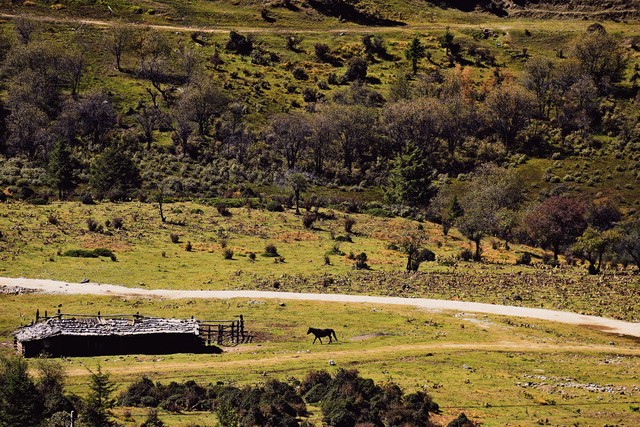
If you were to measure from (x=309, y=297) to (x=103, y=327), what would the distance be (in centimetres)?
2050

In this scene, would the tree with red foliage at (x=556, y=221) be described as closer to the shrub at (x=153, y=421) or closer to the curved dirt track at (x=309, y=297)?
the curved dirt track at (x=309, y=297)

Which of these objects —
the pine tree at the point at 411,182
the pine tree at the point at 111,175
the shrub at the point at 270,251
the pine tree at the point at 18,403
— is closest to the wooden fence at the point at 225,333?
the pine tree at the point at 18,403

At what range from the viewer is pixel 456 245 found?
97.9m

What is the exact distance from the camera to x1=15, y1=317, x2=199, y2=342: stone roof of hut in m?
51.0

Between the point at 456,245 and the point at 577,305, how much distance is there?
3132 centimetres

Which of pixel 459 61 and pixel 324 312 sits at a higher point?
pixel 459 61

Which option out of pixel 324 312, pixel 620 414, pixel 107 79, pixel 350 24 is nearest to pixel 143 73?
pixel 107 79

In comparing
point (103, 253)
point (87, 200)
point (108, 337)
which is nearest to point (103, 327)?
point (108, 337)

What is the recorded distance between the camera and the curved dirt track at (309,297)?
63.5 m

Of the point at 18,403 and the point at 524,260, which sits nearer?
the point at 18,403

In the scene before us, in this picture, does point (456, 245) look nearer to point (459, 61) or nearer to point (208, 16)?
point (459, 61)

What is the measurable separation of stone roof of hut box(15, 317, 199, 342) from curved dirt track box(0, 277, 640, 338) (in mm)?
12033

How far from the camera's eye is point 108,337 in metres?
52.0

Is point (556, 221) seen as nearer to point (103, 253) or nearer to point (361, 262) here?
point (361, 262)
